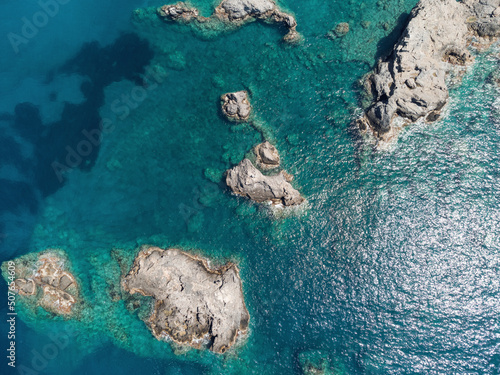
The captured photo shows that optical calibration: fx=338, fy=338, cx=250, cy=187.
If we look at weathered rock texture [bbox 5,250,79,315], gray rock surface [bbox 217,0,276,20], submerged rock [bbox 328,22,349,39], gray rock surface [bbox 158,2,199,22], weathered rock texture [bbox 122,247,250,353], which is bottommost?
weathered rock texture [bbox 122,247,250,353]

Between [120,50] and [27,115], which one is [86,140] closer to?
[27,115]

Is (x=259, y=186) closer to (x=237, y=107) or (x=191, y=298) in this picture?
(x=237, y=107)

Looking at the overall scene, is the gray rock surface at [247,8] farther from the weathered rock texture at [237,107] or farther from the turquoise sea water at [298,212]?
the weathered rock texture at [237,107]

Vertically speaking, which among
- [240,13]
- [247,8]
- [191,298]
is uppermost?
[247,8]

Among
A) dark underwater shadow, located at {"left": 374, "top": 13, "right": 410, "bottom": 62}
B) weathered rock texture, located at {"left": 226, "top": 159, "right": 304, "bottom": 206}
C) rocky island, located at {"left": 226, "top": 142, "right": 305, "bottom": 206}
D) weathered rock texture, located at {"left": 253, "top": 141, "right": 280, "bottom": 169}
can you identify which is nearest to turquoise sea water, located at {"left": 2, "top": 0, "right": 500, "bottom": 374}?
dark underwater shadow, located at {"left": 374, "top": 13, "right": 410, "bottom": 62}

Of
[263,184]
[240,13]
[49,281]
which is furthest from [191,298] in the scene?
[240,13]

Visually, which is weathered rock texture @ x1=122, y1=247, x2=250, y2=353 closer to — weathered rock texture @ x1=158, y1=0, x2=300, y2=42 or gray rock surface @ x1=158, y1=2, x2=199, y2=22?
weathered rock texture @ x1=158, y1=0, x2=300, y2=42
